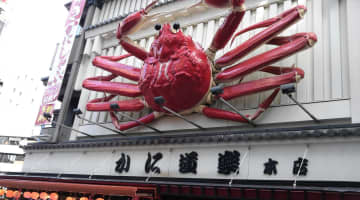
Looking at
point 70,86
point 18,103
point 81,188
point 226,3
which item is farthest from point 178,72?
point 18,103

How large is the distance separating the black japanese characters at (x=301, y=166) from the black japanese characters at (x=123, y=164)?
14.0ft

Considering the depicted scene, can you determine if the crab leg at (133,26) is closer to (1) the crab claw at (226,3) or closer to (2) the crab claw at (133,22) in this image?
(2) the crab claw at (133,22)

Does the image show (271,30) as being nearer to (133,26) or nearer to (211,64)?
(211,64)

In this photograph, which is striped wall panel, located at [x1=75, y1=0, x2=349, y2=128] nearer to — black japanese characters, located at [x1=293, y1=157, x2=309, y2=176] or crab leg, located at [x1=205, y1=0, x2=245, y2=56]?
crab leg, located at [x1=205, y1=0, x2=245, y2=56]

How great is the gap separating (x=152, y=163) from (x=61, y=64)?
20.4ft

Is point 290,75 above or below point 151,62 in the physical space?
below

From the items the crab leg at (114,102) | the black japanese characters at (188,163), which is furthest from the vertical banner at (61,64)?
the black japanese characters at (188,163)

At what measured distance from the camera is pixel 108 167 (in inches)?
350

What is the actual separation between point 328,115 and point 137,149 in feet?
15.1

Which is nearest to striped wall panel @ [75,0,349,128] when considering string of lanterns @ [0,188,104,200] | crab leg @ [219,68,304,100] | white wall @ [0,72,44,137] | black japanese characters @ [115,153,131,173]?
crab leg @ [219,68,304,100]

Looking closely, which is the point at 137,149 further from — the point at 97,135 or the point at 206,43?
the point at 206,43

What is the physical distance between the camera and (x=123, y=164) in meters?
8.59

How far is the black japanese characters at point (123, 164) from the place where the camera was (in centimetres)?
850

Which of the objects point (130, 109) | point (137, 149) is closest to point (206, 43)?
point (130, 109)
